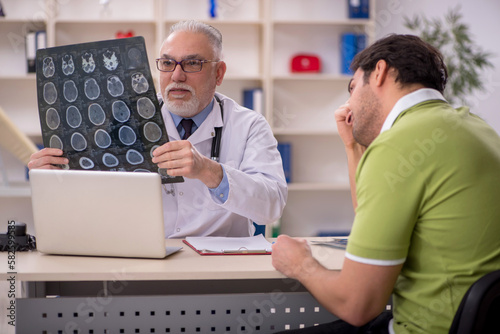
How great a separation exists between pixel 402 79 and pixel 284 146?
285cm

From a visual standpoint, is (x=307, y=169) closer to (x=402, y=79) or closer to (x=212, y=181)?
(x=212, y=181)

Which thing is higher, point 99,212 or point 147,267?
point 99,212

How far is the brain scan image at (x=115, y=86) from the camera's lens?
1270mm

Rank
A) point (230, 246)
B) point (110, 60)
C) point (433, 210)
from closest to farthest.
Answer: point (433, 210) → point (110, 60) → point (230, 246)

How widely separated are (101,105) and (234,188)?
20.7 inches

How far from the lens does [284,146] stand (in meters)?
4.16

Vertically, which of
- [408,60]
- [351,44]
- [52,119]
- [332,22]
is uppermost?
[332,22]

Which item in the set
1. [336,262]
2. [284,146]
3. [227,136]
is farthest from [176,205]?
[284,146]

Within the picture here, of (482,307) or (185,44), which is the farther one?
(185,44)

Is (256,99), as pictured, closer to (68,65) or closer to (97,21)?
(97,21)

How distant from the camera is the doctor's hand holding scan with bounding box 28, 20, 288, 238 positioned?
6.35ft

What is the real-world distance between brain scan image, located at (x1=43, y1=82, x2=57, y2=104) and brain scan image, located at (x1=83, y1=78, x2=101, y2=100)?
107 mm

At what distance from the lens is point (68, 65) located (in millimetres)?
1324

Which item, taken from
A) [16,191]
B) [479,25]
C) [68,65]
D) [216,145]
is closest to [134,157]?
[68,65]
